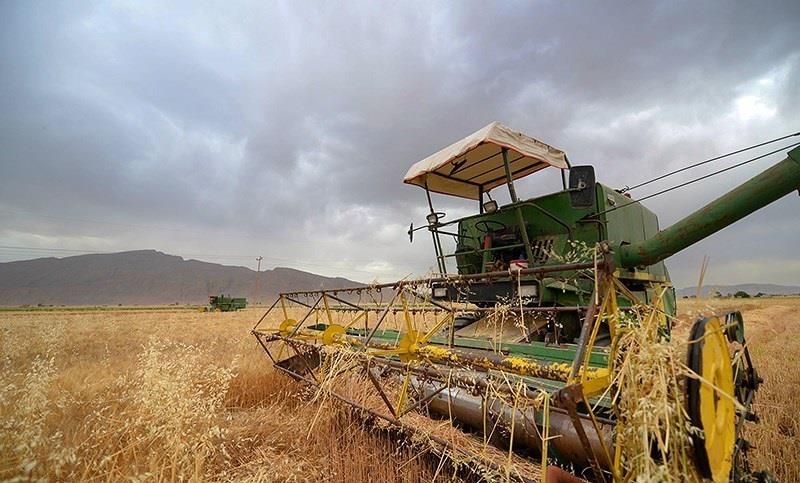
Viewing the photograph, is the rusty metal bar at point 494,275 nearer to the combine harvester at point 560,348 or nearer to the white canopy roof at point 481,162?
the combine harvester at point 560,348

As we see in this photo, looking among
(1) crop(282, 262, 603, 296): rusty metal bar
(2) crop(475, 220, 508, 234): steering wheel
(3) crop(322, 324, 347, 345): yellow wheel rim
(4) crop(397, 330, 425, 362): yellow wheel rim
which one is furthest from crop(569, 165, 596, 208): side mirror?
(3) crop(322, 324, 347, 345): yellow wheel rim

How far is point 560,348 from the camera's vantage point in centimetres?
271

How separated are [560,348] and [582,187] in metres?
2.13

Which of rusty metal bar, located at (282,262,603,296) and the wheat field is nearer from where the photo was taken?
rusty metal bar, located at (282,262,603,296)

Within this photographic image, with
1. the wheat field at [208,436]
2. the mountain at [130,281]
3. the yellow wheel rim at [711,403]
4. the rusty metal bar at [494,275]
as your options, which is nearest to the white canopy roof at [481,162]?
the rusty metal bar at [494,275]

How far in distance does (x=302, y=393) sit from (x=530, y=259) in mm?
2843

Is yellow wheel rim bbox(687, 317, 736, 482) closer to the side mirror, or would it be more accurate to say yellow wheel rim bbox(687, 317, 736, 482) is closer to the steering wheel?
the side mirror

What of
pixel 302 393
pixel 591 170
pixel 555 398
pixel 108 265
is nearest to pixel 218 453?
pixel 302 393

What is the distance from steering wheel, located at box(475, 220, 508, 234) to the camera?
4852 millimetres

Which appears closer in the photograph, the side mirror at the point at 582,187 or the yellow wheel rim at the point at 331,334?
the yellow wheel rim at the point at 331,334

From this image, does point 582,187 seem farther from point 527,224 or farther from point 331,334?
point 331,334

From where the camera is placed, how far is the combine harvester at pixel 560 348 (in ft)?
3.85

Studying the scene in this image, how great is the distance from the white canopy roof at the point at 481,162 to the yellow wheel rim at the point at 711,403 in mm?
3015

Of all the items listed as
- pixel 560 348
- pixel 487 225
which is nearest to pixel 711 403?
pixel 560 348
